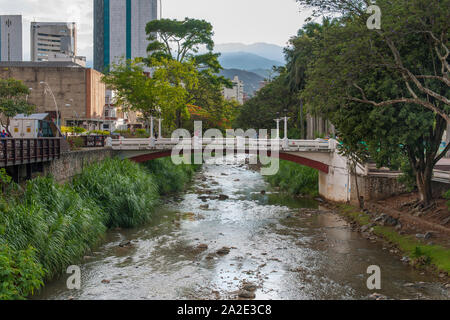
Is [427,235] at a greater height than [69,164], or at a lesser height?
lesser

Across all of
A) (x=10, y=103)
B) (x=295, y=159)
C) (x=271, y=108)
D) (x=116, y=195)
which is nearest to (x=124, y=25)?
(x=271, y=108)

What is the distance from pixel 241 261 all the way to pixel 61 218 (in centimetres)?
836

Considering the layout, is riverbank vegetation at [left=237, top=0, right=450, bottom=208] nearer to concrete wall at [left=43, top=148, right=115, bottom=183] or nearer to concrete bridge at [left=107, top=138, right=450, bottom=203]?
concrete bridge at [left=107, top=138, right=450, bottom=203]

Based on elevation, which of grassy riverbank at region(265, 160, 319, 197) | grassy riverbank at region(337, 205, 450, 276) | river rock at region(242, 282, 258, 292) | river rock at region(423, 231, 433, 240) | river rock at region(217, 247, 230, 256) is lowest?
river rock at region(242, 282, 258, 292)

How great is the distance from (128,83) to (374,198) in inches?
1152

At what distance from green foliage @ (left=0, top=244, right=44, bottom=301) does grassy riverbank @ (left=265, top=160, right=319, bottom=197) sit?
29.1m

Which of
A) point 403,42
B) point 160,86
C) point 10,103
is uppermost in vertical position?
point 160,86

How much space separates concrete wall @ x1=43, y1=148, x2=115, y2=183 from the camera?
90.0 feet

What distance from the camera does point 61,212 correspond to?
22422 mm

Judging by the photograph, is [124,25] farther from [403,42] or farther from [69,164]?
[403,42]

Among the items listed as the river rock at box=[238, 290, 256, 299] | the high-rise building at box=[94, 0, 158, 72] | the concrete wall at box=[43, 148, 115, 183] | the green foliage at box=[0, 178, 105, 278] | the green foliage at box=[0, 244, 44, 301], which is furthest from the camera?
the high-rise building at box=[94, 0, 158, 72]

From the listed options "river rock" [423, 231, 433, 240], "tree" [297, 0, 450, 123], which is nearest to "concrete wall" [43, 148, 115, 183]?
"tree" [297, 0, 450, 123]

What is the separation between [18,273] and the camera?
51.9ft

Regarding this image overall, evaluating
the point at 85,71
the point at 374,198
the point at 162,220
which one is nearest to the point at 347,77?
the point at 374,198
